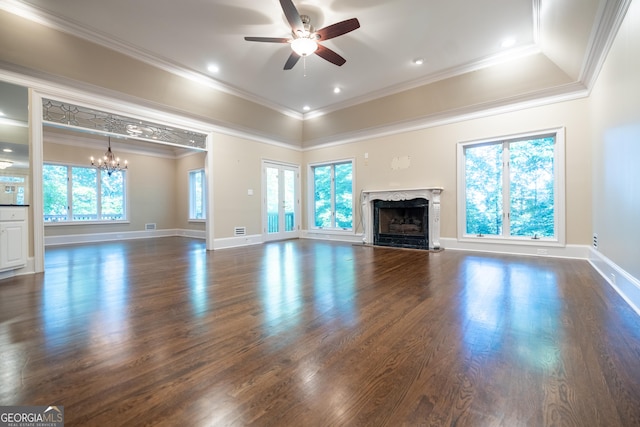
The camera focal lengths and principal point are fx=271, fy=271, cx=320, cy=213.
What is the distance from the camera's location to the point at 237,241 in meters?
6.61

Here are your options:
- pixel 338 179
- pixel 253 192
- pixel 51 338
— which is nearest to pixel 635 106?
pixel 51 338

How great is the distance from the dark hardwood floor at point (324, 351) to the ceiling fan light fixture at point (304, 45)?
3139 mm

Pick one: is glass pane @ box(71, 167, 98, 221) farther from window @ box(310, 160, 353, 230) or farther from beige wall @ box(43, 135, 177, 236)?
window @ box(310, 160, 353, 230)

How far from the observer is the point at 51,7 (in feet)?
11.7

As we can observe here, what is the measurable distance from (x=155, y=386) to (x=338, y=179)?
6657 millimetres

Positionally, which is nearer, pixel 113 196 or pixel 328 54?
pixel 328 54

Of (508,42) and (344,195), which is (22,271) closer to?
(344,195)

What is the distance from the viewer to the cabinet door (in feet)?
11.2

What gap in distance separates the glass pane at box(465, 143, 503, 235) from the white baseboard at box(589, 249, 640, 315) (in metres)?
1.65

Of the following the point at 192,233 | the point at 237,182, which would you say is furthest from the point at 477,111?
the point at 192,233

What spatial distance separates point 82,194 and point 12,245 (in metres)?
5.19

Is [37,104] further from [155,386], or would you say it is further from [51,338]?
[155,386]

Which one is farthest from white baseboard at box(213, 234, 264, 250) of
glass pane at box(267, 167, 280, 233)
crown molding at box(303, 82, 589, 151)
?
crown molding at box(303, 82, 589, 151)

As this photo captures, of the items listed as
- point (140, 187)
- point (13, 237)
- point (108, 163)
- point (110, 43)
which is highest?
point (110, 43)
